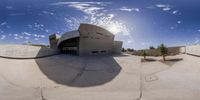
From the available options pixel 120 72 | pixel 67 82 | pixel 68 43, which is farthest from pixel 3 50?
pixel 120 72

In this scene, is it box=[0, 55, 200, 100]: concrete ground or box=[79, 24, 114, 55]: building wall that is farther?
box=[79, 24, 114, 55]: building wall

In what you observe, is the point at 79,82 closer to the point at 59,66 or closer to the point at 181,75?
the point at 59,66

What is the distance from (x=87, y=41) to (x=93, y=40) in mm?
1506

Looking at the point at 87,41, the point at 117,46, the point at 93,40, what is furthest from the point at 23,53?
the point at 117,46

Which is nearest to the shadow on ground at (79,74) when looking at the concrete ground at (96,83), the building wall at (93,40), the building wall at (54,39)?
the concrete ground at (96,83)

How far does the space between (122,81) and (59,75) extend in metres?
7.95

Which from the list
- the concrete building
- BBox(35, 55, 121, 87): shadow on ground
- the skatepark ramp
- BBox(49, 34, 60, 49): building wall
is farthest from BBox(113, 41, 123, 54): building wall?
BBox(35, 55, 121, 87): shadow on ground

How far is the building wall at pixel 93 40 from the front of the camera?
114 ft

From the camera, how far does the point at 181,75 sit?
64.7ft

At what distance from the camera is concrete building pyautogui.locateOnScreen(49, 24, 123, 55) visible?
115 feet

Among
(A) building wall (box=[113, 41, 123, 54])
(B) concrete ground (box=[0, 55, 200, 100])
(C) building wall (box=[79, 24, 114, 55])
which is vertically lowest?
(B) concrete ground (box=[0, 55, 200, 100])

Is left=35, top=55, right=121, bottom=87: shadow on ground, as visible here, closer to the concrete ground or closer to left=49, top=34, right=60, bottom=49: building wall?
the concrete ground

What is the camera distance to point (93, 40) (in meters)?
36.6

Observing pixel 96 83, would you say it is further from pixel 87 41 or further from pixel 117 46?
pixel 117 46
